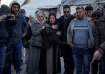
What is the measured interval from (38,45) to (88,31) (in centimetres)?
128

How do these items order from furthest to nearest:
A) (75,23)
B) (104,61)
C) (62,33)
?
(62,33) → (75,23) → (104,61)

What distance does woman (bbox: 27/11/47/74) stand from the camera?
27.7 ft

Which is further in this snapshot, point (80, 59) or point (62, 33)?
point (62, 33)

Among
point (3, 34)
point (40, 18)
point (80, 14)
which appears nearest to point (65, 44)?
point (40, 18)

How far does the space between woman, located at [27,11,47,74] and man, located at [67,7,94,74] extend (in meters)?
0.79

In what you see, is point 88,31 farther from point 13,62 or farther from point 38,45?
point 13,62

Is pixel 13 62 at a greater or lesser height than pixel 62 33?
lesser

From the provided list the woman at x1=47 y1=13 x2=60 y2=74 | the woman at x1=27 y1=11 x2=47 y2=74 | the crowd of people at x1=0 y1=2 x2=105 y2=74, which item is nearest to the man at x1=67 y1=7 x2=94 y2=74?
the crowd of people at x1=0 y1=2 x2=105 y2=74

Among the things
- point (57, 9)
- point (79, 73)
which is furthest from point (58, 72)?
point (57, 9)

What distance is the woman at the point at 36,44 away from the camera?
27.7 feet

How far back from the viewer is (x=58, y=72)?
9180 millimetres

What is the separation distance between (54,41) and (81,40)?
0.95 m

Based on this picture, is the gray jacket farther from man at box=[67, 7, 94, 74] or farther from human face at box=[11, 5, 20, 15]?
human face at box=[11, 5, 20, 15]

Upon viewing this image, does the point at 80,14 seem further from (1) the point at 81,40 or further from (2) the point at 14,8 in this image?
(2) the point at 14,8
